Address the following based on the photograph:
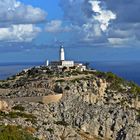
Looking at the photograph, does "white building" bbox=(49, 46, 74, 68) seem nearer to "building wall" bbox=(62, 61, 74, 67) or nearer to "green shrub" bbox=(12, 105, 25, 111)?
"building wall" bbox=(62, 61, 74, 67)

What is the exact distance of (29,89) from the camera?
3110 inches

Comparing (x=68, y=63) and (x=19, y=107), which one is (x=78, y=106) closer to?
(x=19, y=107)

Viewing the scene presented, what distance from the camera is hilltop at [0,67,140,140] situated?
208ft

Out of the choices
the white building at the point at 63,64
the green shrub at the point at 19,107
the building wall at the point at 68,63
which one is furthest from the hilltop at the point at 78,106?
the building wall at the point at 68,63

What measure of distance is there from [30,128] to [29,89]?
A: 73.5 feet

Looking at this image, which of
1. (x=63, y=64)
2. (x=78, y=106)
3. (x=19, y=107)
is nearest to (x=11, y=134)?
(x=19, y=107)

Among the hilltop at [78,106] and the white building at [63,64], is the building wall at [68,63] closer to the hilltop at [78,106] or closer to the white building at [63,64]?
the white building at [63,64]

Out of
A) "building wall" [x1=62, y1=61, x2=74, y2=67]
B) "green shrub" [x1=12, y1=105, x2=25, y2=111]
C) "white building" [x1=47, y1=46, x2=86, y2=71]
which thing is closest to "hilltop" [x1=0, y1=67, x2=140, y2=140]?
"green shrub" [x1=12, y1=105, x2=25, y2=111]

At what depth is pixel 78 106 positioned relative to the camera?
76562 millimetres

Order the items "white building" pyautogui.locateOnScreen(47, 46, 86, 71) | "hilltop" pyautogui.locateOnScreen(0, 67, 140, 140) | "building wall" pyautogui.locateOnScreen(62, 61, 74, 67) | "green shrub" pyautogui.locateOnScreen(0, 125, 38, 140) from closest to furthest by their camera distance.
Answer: "green shrub" pyautogui.locateOnScreen(0, 125, 38, 140), "hilltop" pyautogui.locateOnScreen(0, 67, 140, 140), "white building" pyautogui.locateOnScreen(47, 46, 86, 71), "building wall" pyautogui.locateOnScreen(62, 61, 74, 67)

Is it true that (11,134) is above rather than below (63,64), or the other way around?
below

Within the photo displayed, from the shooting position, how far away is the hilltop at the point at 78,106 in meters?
63.3

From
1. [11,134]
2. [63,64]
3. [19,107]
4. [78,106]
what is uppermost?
[63,64]

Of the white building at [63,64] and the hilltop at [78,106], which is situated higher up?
the white building at [63,64]
